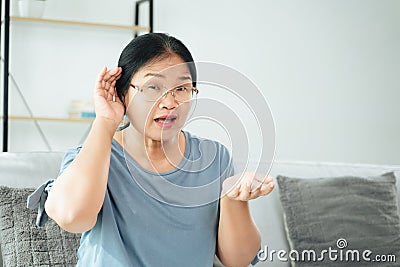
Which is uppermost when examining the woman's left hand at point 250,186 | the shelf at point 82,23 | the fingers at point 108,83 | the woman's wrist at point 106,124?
the fingers at point 108,83

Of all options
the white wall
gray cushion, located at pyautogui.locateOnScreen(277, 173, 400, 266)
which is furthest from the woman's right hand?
the white wall

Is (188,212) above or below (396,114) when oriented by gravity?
above

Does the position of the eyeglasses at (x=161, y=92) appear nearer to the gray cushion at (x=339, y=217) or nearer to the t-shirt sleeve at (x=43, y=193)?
the t-shirt sleeve at (x=43, y=193)

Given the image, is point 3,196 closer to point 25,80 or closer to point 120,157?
point 120,157

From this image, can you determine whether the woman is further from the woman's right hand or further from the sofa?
the sofa

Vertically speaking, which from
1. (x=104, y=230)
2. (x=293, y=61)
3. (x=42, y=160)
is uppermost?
(x=104, y=230)

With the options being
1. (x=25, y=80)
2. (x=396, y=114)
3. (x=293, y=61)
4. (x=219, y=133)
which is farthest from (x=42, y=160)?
(x=396, y=114)

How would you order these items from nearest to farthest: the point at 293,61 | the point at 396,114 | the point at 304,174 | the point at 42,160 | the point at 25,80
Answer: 1. the point at 42,160
2. the point at 304,174
3. the point at 25,80
4. the point at 293,61
5. the point at 396,114

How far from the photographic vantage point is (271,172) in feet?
8.77

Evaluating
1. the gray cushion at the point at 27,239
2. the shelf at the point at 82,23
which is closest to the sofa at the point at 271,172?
the gray cushion at the point at 27,239

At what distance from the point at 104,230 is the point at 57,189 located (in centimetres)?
15

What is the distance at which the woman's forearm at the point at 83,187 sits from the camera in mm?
1434

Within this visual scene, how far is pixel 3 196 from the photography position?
206cm

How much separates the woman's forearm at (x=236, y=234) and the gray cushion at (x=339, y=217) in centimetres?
85
